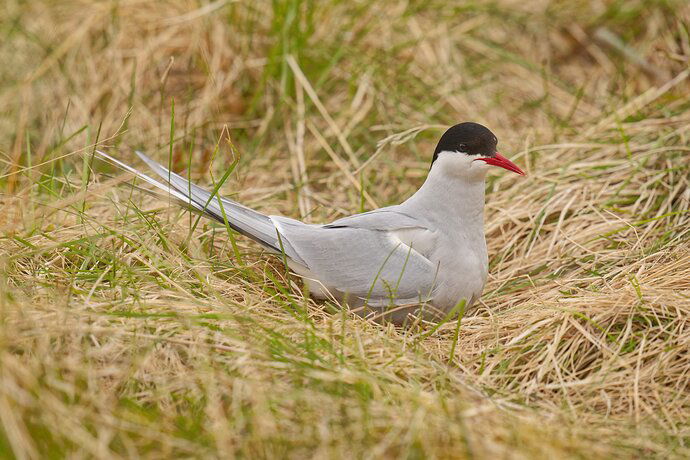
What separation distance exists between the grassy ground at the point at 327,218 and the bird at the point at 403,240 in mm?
101

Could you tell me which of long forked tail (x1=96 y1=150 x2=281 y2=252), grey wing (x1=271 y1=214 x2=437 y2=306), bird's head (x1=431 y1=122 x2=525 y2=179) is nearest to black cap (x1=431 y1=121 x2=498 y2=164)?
bird's head (x1=431 y1=122 x2=525 y2=179)

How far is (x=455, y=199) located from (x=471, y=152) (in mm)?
170

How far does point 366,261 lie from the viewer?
2.90m

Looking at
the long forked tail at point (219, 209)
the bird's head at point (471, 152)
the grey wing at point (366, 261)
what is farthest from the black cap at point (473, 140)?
the long forked tail at point (219, 209)

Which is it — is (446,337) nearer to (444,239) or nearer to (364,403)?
(444,239)

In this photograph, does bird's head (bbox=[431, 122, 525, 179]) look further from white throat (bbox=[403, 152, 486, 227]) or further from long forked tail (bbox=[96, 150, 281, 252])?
long forked tail (bbox=[96, 150, 281, 252])

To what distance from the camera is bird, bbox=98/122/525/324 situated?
9.37ft

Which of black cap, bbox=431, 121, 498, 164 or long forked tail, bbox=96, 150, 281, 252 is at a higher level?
black cap, bbox=431, 121, 498, 164

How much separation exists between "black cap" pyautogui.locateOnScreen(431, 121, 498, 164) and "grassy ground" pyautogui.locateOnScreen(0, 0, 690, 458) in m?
0.42

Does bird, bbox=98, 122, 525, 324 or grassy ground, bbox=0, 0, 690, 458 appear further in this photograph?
bird, bbox=98, 122, 525, 324

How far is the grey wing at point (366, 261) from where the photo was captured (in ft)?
9.32

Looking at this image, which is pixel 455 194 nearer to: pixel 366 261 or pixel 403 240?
pixel 403 240

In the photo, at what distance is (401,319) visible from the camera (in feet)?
9.55

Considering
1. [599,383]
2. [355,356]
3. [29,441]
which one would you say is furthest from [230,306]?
[599,383]
